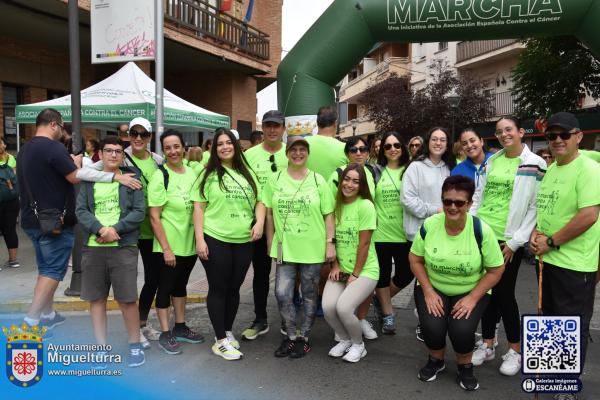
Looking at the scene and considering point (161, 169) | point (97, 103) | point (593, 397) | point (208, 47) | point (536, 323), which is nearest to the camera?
point (536, 323)

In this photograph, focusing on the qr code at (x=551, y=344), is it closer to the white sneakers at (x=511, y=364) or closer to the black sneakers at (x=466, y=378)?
the black sneakers at (x=466, y=378)

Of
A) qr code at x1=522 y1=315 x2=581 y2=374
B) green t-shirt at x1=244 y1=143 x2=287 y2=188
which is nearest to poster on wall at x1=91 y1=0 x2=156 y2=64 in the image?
green t-shirt at x1=244 y1=143 x2=287 y2=188

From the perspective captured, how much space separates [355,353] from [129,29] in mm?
5811

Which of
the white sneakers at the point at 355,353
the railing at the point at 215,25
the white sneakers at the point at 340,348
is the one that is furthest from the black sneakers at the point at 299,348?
the railing at the point at 215,25

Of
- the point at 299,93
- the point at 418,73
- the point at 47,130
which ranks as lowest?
the point at 47,130

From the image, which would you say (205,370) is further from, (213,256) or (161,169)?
(161,169)

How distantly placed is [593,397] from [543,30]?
578 cm

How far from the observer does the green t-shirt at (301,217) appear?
13.3 feet

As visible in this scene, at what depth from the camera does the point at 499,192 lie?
3.96 meters

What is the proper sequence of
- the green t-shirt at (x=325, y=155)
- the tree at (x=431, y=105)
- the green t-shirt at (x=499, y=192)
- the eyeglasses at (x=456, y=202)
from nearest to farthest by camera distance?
the eyeglasses at (x=456, y=202)
the green t-shirt at (x=499, y=192)
the green t-shirt at (x=325, y=155)
the tree at (x=431, y=105)

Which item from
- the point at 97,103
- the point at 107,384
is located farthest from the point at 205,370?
the point at 97,103

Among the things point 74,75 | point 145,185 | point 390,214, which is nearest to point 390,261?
point 390,214

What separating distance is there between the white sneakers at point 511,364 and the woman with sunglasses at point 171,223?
8.48ft

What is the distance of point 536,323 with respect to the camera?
10.2 ft
